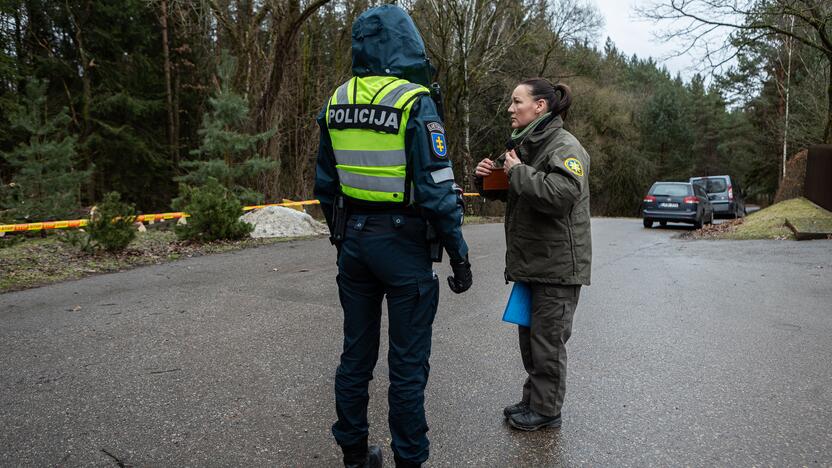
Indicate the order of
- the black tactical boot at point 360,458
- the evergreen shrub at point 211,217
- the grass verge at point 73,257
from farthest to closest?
the evergreen shrub at point 211,217 → the grass verge at point 73,257 → the black tactical boot at point 360,458

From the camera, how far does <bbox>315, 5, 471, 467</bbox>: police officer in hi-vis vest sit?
2516mm

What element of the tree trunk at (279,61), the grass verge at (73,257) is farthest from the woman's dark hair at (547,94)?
the tree trunk at (279,61)

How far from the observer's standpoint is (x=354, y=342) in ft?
8.77

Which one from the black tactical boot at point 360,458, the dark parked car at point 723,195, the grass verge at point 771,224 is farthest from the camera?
the dark parked car at point 723,195

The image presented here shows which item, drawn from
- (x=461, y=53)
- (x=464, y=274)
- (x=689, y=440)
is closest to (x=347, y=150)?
(x=464, y=274)

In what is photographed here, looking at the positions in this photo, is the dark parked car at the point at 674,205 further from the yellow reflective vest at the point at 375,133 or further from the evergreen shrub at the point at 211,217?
the yellow reflective vest at the point at 375,133

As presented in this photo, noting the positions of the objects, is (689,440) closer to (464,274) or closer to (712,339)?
(464,274)

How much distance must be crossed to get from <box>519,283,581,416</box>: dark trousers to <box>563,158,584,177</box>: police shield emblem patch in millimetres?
628

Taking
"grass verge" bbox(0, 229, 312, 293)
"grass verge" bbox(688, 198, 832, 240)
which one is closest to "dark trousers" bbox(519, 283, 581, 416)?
"grass verge" bbox(0, 229, 312, 293)

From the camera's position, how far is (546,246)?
313cm

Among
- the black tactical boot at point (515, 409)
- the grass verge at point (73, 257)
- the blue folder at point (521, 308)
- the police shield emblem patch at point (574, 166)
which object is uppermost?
the police shield emblem patch at point (574, 166)

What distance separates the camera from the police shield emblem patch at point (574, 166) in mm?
2975

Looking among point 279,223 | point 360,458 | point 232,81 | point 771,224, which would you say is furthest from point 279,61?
point 360,458

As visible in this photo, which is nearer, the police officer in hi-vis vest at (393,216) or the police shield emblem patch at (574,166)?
the police officer in hi-vis vest at (393,216)
